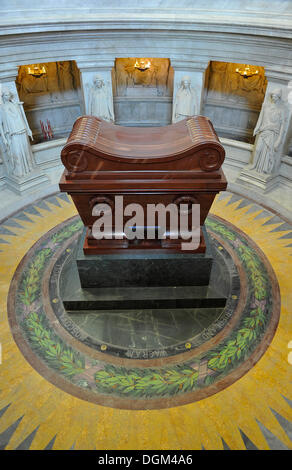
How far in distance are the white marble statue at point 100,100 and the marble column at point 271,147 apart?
138 inches

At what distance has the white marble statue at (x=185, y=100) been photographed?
7258 millimetres

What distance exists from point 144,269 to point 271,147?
171 inches

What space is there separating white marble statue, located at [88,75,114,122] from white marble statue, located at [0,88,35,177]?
162 cm

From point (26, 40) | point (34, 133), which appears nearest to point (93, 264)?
point (26, 40)

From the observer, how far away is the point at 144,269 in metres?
4.66

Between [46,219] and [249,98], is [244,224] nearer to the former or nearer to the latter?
[46,219]

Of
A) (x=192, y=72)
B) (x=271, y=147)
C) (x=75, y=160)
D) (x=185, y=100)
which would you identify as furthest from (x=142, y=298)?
(x=192, y=72)

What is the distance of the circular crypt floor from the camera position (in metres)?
3.50

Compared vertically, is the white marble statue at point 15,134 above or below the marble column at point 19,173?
above

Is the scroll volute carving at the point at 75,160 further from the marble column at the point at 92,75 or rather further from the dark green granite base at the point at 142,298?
the marble column at the point at 92,75

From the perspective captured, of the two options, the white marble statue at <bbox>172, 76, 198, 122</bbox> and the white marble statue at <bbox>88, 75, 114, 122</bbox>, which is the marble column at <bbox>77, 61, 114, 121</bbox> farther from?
the white marble statue at <bbox>172, 76, 198, 122</bbox>

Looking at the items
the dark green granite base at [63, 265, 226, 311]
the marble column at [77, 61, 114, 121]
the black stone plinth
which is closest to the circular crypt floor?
the dark green granite base at [63, 265, 226, 311]

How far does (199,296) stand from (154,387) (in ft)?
4.72

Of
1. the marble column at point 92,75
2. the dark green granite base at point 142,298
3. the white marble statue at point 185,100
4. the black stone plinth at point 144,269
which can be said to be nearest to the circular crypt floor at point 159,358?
the dark green granite base at point 142,298
